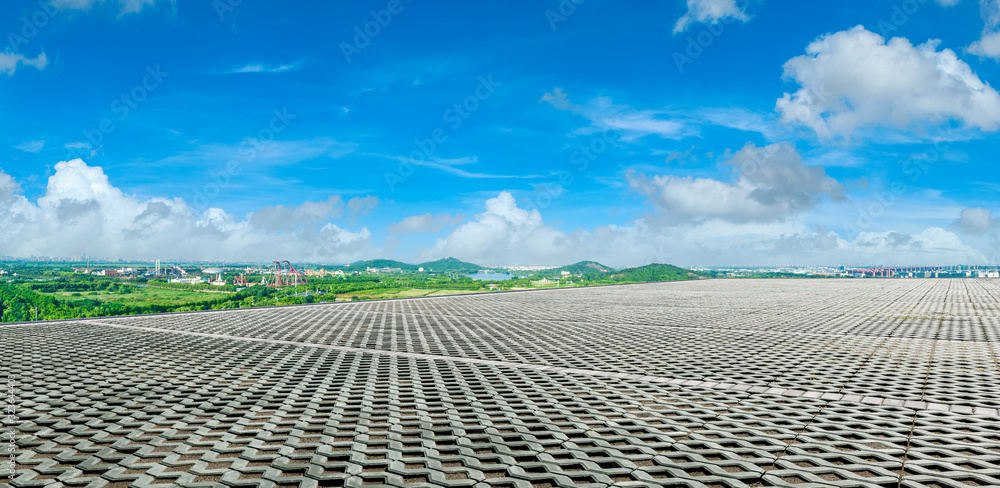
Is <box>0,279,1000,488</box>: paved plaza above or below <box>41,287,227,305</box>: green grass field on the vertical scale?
above

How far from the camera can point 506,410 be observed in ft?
16.7

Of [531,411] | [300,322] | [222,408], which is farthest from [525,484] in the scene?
[300,322]

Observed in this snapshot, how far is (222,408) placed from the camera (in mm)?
5113

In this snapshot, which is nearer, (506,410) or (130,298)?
(506,410)

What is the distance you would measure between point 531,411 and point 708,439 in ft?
5.53

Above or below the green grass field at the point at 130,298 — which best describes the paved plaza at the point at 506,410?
above

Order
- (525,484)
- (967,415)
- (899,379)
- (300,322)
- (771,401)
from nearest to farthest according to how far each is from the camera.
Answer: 1. (525,484)
2. (967,415)
3. (771,401)
4. (899,379)
5. (300,322)

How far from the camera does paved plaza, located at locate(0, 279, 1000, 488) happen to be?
350cm

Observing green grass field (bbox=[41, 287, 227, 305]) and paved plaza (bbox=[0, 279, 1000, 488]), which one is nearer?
paved plaza (bbox=[0, 279, 1000, 488])

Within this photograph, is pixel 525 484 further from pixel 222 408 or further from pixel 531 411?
pixel 222 408

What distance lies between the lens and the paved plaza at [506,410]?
3.50 meters

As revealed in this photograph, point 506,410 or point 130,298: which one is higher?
point 506,410

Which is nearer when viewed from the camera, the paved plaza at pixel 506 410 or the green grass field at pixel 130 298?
the paved plaza at pixel 506 410

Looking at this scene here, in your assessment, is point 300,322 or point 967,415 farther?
point 300,322
